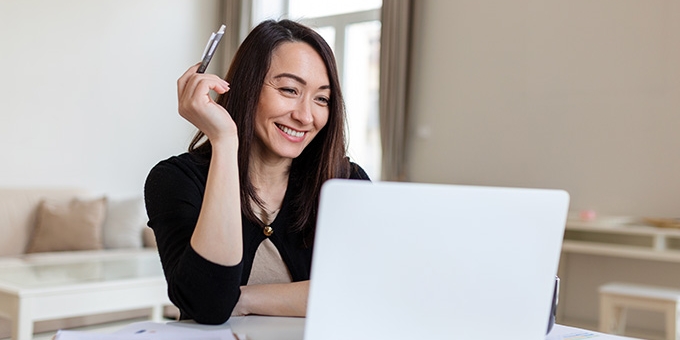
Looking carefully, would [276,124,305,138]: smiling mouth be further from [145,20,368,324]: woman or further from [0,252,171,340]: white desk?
[0,252,171,340]: white desk

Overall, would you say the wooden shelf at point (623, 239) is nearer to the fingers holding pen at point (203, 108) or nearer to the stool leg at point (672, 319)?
the stool leg at point (672, 319)

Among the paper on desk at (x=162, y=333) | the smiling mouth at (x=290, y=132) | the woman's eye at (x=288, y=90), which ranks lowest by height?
the paper on desk at (x=162, y=333)

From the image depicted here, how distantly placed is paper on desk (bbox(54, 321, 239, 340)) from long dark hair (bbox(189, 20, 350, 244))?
34cm

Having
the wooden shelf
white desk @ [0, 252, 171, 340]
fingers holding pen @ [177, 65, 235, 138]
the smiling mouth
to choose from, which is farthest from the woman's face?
the wooden shelf

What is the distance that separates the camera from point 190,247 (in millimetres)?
1258

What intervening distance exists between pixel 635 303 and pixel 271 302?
2.81m

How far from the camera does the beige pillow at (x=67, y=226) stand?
4930mm

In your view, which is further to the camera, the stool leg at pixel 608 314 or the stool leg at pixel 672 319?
the stool leg at pixel 608 314

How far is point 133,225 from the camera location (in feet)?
17.1

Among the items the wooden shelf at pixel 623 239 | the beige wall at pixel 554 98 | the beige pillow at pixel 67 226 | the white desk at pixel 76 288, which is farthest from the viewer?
the beige pillow at pixel 67 226

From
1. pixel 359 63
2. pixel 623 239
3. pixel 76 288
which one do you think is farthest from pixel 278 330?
pixel 359 63

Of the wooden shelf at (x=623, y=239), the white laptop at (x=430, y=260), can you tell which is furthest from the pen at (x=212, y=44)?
the wooden shelf at (x=623, y=239)

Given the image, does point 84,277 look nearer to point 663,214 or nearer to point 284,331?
point 284,331

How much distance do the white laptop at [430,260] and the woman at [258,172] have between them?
47cm
